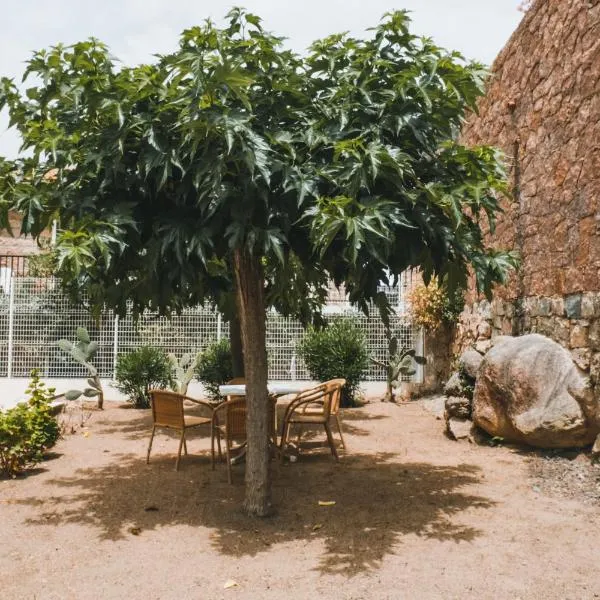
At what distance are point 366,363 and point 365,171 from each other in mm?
7573

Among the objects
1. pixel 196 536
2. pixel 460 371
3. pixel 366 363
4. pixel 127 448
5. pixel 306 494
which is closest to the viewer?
pixel 196 536

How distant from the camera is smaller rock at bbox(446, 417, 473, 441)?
791 cm

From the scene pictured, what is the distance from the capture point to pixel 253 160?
3.79 metres

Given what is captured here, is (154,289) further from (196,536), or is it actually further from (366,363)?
(366,363)

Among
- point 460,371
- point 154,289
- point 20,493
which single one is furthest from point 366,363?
point 154,289

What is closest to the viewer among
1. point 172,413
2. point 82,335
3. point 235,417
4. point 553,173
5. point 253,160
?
point 253,160

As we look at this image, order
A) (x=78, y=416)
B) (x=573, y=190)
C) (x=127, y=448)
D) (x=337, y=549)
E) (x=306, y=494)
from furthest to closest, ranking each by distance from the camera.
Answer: (x=78, y=416)
(x=127, y=448)
(x=573, y=190)
(x=306, y=494)
(x=337, y=549)

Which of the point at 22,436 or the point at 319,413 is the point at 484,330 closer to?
the point at 319,413

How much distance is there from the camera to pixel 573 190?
6848mm

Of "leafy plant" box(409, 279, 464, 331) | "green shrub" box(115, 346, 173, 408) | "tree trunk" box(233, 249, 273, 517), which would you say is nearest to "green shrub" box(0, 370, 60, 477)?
"tree trunk" box(233, 249, 273, 517)

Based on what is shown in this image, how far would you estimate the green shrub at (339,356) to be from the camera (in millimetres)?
11086

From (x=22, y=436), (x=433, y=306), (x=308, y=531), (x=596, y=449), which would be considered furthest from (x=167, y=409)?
(x=433, y=306)

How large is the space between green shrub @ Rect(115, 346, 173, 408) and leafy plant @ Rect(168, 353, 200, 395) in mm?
115

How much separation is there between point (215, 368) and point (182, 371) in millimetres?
519
